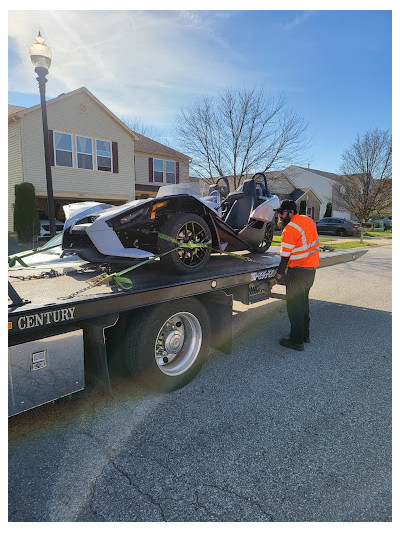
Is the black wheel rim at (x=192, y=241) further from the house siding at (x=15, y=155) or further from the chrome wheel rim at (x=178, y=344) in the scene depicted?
the house siding at (x=15, y=155)

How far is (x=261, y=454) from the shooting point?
261cm

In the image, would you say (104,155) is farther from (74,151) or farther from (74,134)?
(74,134)

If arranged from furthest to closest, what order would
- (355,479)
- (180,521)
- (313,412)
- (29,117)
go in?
(29,117) < (313,412) < (355,479) < (180,521)

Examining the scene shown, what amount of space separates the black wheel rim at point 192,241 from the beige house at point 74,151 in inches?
585

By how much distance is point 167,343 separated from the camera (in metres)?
3.53

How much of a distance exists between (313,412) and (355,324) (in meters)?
3.08

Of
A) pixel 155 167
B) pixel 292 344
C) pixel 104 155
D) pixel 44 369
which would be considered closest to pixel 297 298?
pixel 292 344

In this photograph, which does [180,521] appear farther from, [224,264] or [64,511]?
[224,264]

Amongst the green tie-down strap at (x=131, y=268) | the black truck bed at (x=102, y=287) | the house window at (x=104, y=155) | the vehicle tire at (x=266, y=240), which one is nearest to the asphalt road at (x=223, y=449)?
the black truck bed at (x=102, y=287)

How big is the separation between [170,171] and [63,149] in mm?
8679

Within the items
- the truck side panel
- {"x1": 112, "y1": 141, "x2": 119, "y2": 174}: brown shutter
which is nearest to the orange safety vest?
the truck side panel

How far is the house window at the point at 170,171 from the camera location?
80.0 ft

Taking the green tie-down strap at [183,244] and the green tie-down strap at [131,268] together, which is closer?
the green tie-down strap at [131,268]

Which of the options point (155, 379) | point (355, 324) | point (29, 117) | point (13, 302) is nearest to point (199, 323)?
point (155, 379)
